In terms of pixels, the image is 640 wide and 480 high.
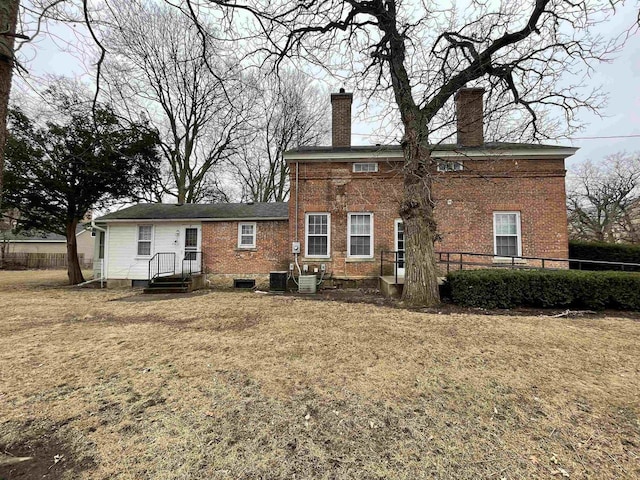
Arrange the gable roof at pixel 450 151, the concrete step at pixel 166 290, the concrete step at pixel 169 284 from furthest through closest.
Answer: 1. the concrete step at pixel 169 284
2. the gable roof at pixel 450 151
3. the concrete step at pixel 166 290

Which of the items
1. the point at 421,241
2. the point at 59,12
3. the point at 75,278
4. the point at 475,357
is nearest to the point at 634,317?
the point at 421,241

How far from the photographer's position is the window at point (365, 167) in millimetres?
11742

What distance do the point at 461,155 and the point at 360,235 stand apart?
465cm

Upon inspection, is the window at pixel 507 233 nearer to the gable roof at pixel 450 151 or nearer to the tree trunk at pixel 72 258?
the gable roof at pixel 450 151

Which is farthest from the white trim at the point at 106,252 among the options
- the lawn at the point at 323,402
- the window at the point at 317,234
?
the window at the point at 317,234

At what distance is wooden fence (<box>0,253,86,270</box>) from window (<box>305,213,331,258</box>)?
27.6 m

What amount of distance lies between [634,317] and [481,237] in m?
5.19

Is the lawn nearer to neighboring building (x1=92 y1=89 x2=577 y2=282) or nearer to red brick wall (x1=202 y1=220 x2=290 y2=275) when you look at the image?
neighboring building (x1=92 y1=89 x2=577 y2=282)

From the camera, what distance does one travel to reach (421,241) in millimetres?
7547

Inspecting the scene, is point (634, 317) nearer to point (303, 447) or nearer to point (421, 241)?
point (421, 241)

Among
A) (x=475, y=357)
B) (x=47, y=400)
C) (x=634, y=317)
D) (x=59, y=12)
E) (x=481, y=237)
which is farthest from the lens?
(x=481, y=237)

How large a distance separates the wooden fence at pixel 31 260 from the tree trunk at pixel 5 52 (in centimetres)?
3239

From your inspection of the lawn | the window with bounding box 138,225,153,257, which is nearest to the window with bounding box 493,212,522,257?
the lawn

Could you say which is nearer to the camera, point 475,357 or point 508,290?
point 475,357
